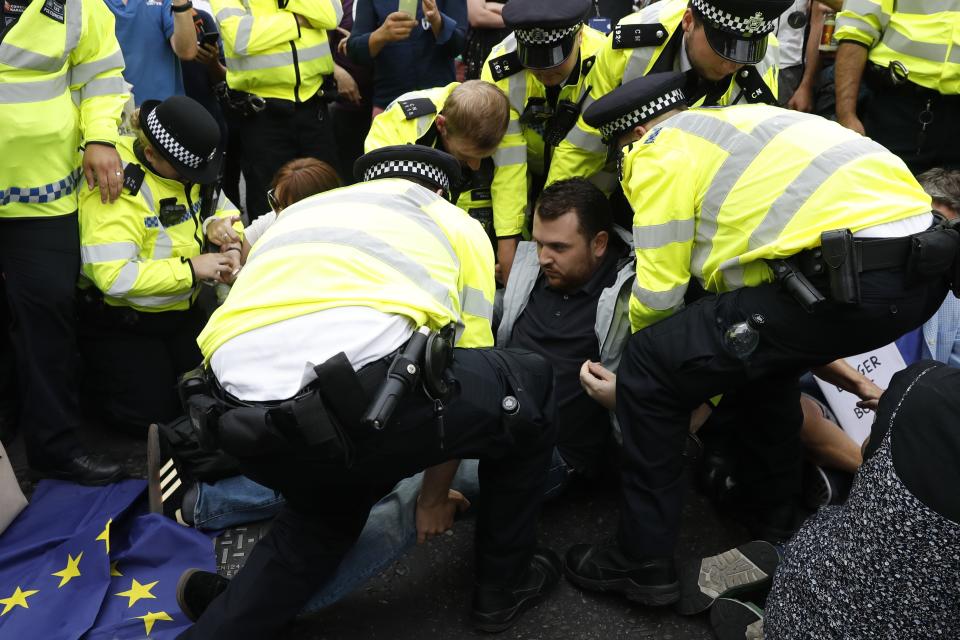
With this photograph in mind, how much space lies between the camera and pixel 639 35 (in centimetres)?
313

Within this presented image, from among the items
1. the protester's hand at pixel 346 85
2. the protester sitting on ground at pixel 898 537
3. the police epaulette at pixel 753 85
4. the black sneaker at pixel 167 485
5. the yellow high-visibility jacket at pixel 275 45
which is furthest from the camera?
the protester's hand at pixel 346 85

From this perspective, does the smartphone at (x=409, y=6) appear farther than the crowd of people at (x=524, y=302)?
Yes

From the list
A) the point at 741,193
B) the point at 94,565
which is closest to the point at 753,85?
the point at 741,193

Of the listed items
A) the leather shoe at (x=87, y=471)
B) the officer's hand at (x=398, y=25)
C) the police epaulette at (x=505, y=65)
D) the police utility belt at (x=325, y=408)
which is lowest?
the leather shoe at (x=87, y=471)

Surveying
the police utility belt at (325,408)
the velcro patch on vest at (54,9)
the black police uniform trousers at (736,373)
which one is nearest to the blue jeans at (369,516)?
the black police uniform trousers at (736,373)

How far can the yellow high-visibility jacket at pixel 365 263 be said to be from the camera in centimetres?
193

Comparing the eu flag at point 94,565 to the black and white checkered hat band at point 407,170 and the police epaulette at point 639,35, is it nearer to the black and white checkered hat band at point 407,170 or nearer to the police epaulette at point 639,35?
the black and white checkered hat band at point 407,170

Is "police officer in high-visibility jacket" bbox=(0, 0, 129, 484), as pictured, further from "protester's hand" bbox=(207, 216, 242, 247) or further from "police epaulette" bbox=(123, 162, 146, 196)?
"protester's hand" bbox=(207, 216, 242, 247)

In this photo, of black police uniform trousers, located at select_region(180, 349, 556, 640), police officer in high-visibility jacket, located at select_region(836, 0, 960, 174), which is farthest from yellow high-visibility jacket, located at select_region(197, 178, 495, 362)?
police officer in high-visibility jacket, located at select_region(836, 0, 960, 174)

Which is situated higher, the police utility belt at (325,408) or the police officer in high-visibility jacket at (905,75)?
the police utility belt at (325,408)

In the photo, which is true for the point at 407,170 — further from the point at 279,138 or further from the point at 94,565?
the point at 279,138

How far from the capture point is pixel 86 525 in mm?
2865

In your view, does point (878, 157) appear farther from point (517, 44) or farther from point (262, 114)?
point (262, 114)

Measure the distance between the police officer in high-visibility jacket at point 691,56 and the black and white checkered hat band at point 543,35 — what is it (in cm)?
18
